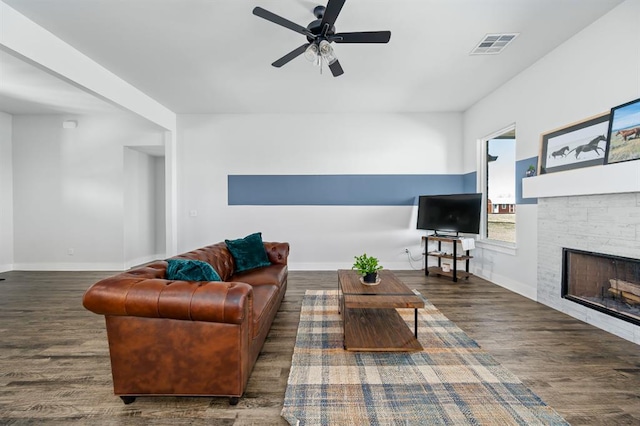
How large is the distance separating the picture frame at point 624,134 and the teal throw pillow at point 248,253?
3817mm

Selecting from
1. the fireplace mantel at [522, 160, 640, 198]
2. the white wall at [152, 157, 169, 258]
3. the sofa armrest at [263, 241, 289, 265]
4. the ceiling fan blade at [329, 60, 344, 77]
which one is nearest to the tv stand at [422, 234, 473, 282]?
the fireplace mantel at [522, 160, 640, 198]

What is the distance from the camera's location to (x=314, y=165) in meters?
5.52

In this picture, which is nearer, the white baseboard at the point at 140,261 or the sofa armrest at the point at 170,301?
the sofa armrest at the point at 170,301

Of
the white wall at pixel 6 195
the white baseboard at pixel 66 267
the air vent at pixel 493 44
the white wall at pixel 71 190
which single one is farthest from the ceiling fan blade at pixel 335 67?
the white wall at pixel 6 195

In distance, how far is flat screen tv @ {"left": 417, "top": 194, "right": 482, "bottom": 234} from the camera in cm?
454

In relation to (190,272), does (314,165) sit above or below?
above

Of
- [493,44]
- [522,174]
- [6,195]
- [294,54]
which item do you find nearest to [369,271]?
[294,54]

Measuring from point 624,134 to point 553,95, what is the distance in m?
1.11

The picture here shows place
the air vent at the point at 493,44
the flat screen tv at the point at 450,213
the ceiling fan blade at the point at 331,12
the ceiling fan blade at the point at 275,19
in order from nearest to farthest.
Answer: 1. the ceiling fan blade at the point at 331,12
2. the ceiling fan blade at the point at 275,19
3. the air vent at the point at 493,44
4. the flat screen tv at the point at 450,213

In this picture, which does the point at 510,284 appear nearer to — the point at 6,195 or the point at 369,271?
the point at 369,271

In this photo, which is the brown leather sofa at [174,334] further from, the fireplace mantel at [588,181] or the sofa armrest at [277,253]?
the fireplace mantel at [588,181]

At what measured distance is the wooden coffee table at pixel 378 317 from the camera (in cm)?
228

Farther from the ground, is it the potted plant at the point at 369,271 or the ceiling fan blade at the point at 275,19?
the ceiling fan blade at the point at 275,19

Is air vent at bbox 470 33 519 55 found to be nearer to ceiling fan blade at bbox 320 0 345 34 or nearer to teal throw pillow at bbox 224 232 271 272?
ceiling fan blade at bbox 320 0 345 34
